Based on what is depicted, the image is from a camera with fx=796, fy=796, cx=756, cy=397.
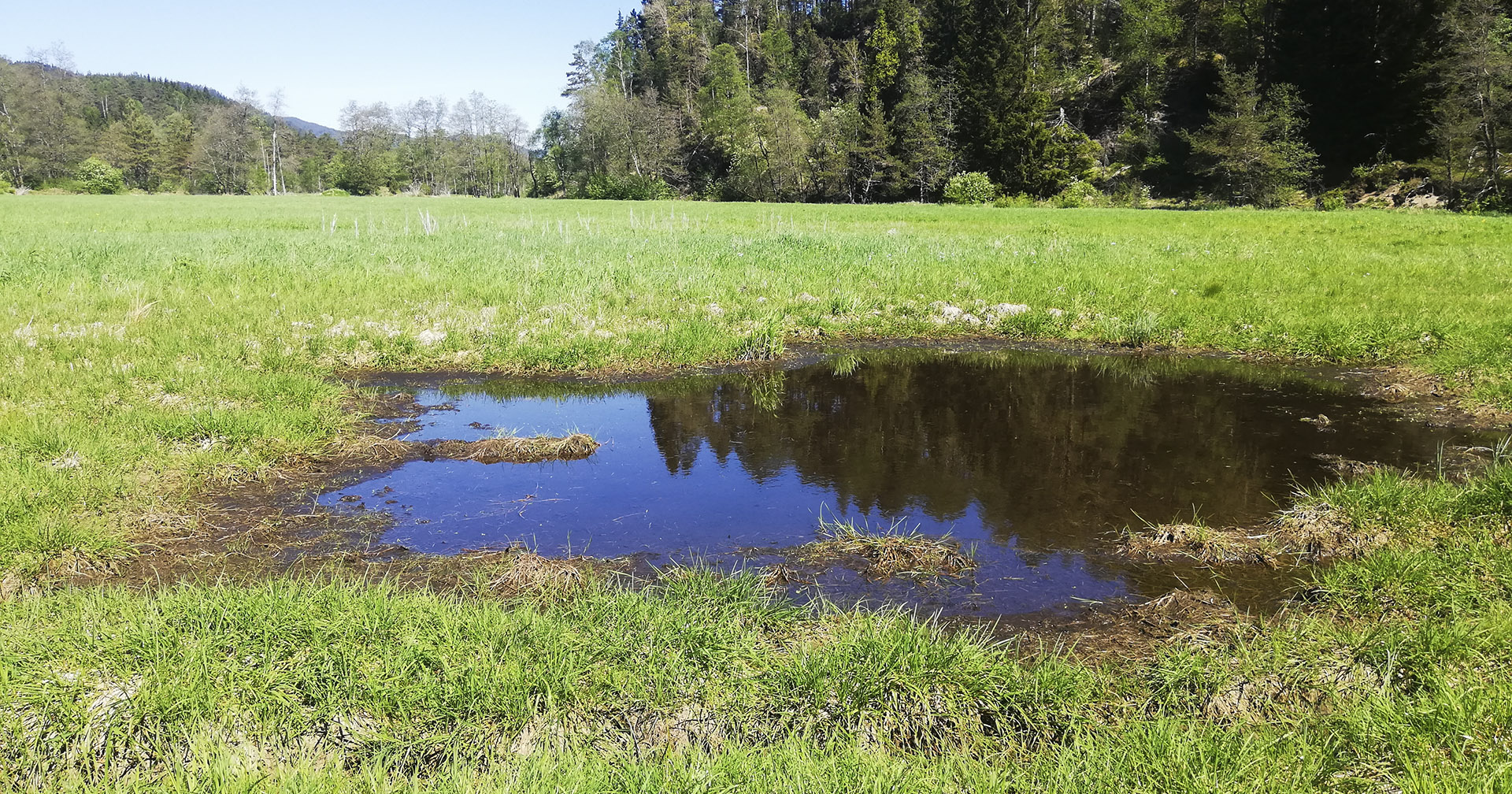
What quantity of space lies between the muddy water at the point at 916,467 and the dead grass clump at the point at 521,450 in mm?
172

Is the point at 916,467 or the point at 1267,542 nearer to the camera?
the point at 1267,542

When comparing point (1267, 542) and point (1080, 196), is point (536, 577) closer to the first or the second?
point (1267, 542)

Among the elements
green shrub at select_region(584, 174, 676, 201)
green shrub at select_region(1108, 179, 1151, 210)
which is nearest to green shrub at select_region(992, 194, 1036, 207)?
green shrub at select_region(1108, 179, 1151, 210)

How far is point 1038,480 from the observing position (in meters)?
7.32

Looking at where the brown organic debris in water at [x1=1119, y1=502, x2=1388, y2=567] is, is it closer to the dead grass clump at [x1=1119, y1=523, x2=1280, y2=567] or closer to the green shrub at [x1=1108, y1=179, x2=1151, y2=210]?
the dead grass clump at [x1=1119, y1=523, x2=1280, y2=567]

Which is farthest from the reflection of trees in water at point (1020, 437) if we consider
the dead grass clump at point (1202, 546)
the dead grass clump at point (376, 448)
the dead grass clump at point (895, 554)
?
the dead grass clump at point (376, 448)

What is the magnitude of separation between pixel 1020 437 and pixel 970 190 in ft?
174

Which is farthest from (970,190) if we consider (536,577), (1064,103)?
(536,577)

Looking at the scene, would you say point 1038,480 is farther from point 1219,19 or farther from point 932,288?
point 1219,19

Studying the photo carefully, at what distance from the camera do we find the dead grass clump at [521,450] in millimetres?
7781

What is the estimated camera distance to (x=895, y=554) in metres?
5.59

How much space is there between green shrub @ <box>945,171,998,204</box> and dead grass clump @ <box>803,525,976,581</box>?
2169 inches

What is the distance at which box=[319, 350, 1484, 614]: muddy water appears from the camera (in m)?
5.80

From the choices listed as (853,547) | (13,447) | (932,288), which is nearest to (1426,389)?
(932,288)
